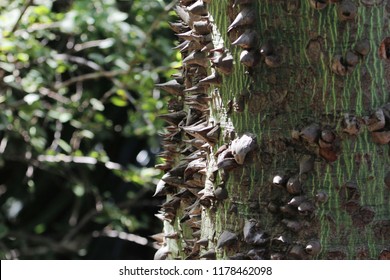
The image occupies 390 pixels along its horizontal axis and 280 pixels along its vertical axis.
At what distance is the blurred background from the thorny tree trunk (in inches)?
53.8

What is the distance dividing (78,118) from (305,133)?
212 centimetres

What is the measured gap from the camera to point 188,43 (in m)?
1.20

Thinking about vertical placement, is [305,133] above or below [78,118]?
above

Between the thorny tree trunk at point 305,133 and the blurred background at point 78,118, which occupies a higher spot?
the thorny tree trunk at point 305,133

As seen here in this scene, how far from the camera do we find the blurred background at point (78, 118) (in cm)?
268

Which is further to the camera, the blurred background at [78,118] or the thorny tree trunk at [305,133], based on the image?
the blurred background at [78,118]

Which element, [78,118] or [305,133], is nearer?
[305,133]

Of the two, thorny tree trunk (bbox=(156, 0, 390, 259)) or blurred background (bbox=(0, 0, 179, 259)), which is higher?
thorny tree trunk (bbox=(156, 0, 390, 259))

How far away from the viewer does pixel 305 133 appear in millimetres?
995

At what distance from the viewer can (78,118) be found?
301 cm

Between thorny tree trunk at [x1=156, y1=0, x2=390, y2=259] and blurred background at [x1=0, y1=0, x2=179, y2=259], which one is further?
blurred background at [x1=0, y1=0, x2=179, y2=259]

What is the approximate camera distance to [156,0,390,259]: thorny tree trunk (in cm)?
100

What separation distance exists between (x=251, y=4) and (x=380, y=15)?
189 mm

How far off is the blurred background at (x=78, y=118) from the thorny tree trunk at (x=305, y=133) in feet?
4.48
